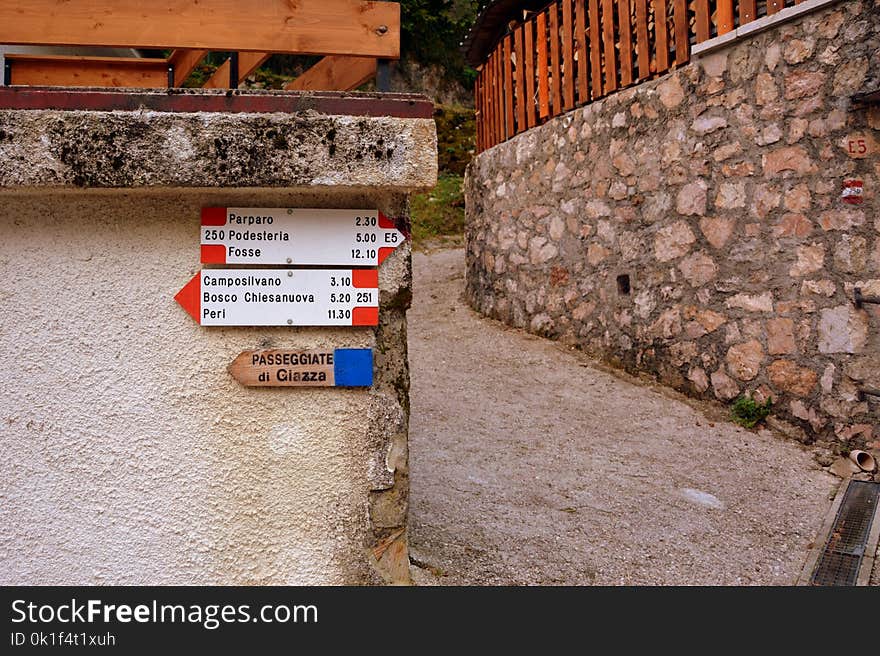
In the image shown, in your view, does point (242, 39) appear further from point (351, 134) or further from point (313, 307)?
point (313, 307)

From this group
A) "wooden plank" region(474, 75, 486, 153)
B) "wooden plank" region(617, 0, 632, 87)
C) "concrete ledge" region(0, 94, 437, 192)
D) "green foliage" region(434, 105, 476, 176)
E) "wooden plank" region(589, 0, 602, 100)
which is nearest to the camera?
"concrete ledge" region(0, 94, 437, 192)

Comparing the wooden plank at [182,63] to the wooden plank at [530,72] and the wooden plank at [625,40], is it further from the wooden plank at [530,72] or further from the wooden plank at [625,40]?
the wooden plank at [530,72]

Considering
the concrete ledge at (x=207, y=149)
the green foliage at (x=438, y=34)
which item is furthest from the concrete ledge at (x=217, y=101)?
the green foliage at (x=438, y=34)

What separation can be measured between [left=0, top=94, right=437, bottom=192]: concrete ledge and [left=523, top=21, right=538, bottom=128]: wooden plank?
18.0ft

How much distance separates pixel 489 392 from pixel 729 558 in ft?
8.67

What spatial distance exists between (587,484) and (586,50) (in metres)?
3.97

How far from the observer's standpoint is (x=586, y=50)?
20.8 feet

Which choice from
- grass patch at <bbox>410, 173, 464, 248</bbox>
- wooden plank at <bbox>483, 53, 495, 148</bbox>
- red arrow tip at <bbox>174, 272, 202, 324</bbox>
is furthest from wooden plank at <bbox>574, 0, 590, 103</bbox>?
red arrow tip at <bbox>174, 272, 202, 324</bbox>

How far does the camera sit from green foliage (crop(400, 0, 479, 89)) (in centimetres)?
1562

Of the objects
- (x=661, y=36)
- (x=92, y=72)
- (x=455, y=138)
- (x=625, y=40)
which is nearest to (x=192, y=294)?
(x=92, y=72)

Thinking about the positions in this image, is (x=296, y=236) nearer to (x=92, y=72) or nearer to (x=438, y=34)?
(x=92, y=72)

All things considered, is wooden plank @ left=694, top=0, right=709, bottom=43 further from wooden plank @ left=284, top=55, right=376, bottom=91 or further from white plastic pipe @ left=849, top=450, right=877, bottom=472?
wooden plank @ left=284, top=55, right=376, bottom=91

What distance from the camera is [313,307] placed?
211 centimetres

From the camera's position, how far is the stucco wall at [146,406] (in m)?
2.05
